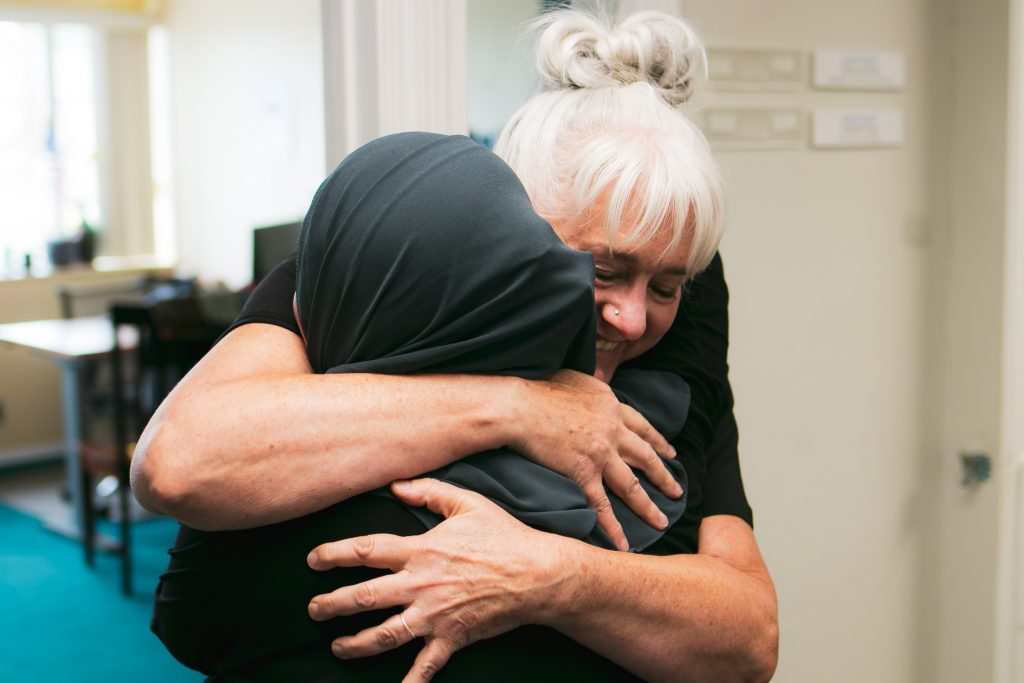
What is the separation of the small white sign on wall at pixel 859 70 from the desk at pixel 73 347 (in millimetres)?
3385

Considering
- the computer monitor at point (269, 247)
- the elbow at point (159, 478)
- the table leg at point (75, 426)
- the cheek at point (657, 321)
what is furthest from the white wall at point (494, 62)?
the table leg at point (75, 426)

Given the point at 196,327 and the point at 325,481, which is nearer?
the point at 325,481

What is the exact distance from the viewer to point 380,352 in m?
0.97

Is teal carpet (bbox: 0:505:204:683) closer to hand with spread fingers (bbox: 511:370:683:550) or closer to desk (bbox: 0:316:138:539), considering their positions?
desk (bbox: 0:316:138:539)

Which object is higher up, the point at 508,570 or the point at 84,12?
the point at 84,12

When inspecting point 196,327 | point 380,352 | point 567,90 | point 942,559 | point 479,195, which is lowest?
point 942,559

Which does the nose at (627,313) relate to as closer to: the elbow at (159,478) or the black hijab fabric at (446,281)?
the black hijab fabric at (446,281)

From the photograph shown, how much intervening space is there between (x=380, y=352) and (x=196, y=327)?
12.2 ft

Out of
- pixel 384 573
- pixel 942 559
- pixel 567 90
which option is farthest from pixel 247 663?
pixel 942 559

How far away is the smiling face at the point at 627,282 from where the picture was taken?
1.13 metres

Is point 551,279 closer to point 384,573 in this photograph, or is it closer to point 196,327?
point 384,573

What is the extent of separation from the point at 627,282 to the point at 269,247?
288 centimetres

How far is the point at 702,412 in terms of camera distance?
1291 mm

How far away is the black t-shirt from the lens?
1.26 m
